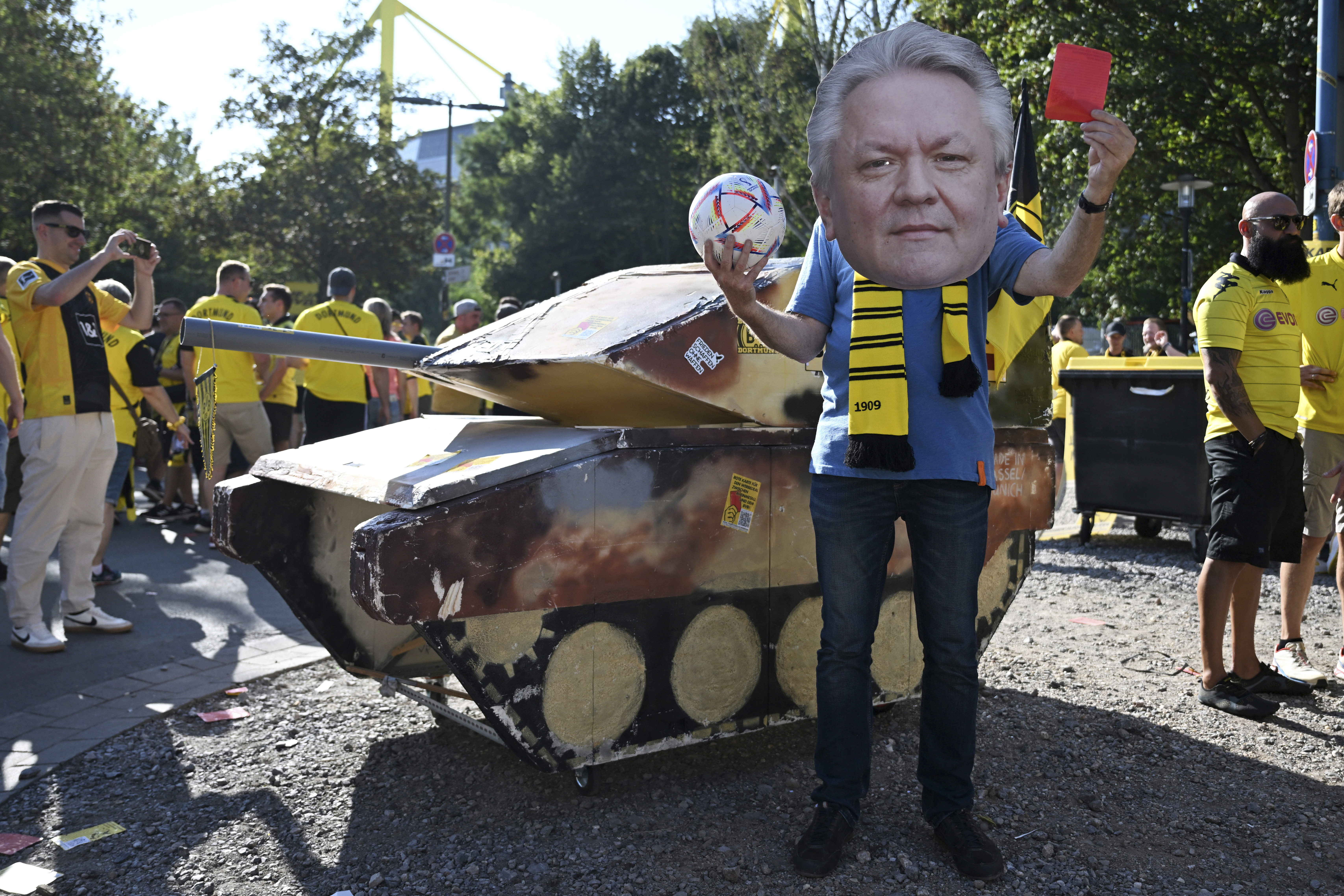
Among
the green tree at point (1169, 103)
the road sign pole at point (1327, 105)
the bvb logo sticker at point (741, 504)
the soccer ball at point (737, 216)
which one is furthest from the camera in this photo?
the green tree at point (1169, 103)

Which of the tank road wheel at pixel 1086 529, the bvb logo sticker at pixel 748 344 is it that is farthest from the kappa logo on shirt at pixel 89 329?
the tank road wheel at pixel 1086 529

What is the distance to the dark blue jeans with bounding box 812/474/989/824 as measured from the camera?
8.66 feet

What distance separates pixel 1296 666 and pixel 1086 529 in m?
4.09

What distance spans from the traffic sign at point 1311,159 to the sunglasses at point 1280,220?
11.5 ft

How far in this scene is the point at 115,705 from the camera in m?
4.07

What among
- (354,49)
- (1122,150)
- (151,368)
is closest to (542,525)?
(1122,150)

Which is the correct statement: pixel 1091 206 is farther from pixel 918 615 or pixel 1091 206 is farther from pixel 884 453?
pixel 918 615

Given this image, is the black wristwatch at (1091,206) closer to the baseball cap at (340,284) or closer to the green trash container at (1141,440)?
the green trash container at (1141,440)

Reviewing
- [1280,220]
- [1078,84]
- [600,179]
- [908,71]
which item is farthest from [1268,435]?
[600,179]

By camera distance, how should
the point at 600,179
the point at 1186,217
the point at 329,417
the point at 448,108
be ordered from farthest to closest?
the point at 600,179, the point at 448,108, the point at 1186,217, the point at 329,417

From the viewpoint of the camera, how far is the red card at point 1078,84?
188cm

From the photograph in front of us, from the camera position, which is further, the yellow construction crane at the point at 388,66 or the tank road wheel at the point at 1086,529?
the yellow construction crane at the point at 388,66

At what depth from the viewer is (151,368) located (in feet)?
20.1

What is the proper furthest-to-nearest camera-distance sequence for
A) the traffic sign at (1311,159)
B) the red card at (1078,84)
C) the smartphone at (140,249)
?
the traffic sign at (1311,159), the smartphone at (140,249), the red card at (1078,84)
